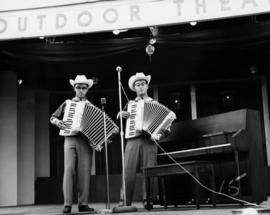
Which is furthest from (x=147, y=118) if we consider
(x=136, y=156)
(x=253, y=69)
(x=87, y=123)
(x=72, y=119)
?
(x=253, y=69)

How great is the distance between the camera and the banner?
611 cm

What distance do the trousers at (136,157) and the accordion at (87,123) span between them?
312mm

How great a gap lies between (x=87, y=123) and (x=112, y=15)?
1.56 meters

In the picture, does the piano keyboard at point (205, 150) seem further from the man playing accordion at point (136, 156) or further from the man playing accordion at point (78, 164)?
the man playing accordion at point (78, 164)

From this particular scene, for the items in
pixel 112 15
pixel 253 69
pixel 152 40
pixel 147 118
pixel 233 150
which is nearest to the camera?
pixel 233 150

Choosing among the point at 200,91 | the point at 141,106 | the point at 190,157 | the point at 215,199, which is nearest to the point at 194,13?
the point at 141,106

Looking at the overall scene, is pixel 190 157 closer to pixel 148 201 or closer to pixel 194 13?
pixel 148 201

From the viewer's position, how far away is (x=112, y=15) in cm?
645

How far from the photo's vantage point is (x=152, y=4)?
6.36 m

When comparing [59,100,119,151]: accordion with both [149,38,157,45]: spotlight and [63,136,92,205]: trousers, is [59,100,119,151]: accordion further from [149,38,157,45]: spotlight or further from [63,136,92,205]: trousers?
[149,38,157,45]: spotlight

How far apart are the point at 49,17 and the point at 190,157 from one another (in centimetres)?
267

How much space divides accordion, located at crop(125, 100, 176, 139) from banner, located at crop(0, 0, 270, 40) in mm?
1144

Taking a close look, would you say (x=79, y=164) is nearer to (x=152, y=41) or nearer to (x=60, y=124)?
(x=60, y=124)

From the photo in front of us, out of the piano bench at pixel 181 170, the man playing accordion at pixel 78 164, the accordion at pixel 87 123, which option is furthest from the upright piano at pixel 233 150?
the man playing accordion at pixel 78 164
